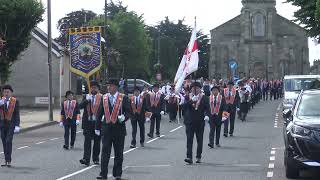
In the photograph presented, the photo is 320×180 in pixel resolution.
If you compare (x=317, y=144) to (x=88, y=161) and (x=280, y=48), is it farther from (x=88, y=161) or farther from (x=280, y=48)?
(x=280, y=48)

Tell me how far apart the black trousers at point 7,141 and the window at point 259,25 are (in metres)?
97.9

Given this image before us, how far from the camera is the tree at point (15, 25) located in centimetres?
3181

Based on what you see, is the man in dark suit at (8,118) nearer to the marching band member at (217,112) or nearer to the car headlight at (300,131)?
the marching band member at (217,112)

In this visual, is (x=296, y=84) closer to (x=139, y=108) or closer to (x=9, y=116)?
(x=139, y=108)

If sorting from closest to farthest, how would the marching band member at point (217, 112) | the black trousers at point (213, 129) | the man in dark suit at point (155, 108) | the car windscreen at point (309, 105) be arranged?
1. the car windscreen at point (309, 105)
2. the black trousers at point (213, 129)
3. the marching band member at point (217, 112)
4. the man in dark suit at point (155, 108)

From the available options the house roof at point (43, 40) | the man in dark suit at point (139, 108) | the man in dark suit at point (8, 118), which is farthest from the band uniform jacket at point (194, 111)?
the house roof at point (43, 40)

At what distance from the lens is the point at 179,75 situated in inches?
754

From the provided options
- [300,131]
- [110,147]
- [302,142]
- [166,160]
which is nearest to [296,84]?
[166,160]

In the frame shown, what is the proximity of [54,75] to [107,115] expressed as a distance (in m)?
36.9

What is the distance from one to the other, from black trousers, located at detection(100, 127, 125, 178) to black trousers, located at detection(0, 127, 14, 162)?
3.67 meters

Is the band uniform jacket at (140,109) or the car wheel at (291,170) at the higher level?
the band uniform jacket at (140,109)

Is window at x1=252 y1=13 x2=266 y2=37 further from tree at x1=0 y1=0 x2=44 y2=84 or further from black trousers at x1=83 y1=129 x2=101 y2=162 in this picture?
black trousers at x1=83 y1=129 x2=101 y2=162

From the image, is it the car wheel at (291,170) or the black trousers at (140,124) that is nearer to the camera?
the car wheel at (291,170)

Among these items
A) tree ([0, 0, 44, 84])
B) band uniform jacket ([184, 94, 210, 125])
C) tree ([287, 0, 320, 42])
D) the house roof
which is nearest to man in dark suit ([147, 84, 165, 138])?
band uniform jacket ([184, 94, 210, 125])
